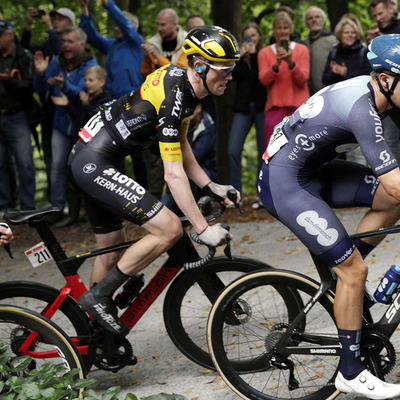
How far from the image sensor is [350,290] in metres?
3.89

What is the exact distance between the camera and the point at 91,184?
4582 mm

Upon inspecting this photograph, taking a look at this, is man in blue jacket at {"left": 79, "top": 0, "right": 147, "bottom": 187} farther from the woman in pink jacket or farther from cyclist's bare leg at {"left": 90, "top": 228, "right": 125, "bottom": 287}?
cyclist's bare leg at {"left": 90, "top": 228, "right": 125, "bottom": 287}

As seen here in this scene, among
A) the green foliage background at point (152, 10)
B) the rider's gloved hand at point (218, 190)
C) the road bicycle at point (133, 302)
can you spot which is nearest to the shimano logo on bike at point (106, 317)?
the road bicycle at point (133, 302)

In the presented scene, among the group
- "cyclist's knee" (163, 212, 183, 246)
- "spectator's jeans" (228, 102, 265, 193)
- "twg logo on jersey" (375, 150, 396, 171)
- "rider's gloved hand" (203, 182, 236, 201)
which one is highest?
"twg logo on jersey" (375, 150, 396, 171)

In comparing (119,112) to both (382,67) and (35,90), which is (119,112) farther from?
(35,90)

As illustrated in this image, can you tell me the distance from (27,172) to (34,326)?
620 centimetres

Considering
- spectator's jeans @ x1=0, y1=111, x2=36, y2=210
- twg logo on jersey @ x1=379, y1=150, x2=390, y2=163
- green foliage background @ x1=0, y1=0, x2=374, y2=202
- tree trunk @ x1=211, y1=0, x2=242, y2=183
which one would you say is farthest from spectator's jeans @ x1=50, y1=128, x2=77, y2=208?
twg logo on jersey @ x1=379, y1=150, x2=390, y2=163

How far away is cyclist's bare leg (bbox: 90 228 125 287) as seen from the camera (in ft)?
16.4

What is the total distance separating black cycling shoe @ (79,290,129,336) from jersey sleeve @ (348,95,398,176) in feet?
6.51

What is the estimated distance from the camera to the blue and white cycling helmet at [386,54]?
3.62 metres

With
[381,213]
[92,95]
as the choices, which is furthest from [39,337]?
[92,95]

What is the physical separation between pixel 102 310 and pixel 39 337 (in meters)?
0.43

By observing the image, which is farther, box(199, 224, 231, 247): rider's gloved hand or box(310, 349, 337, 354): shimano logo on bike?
box(199, 224, 231, 247): rider's gloved hand

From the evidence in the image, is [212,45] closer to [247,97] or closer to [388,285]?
[388,285]
